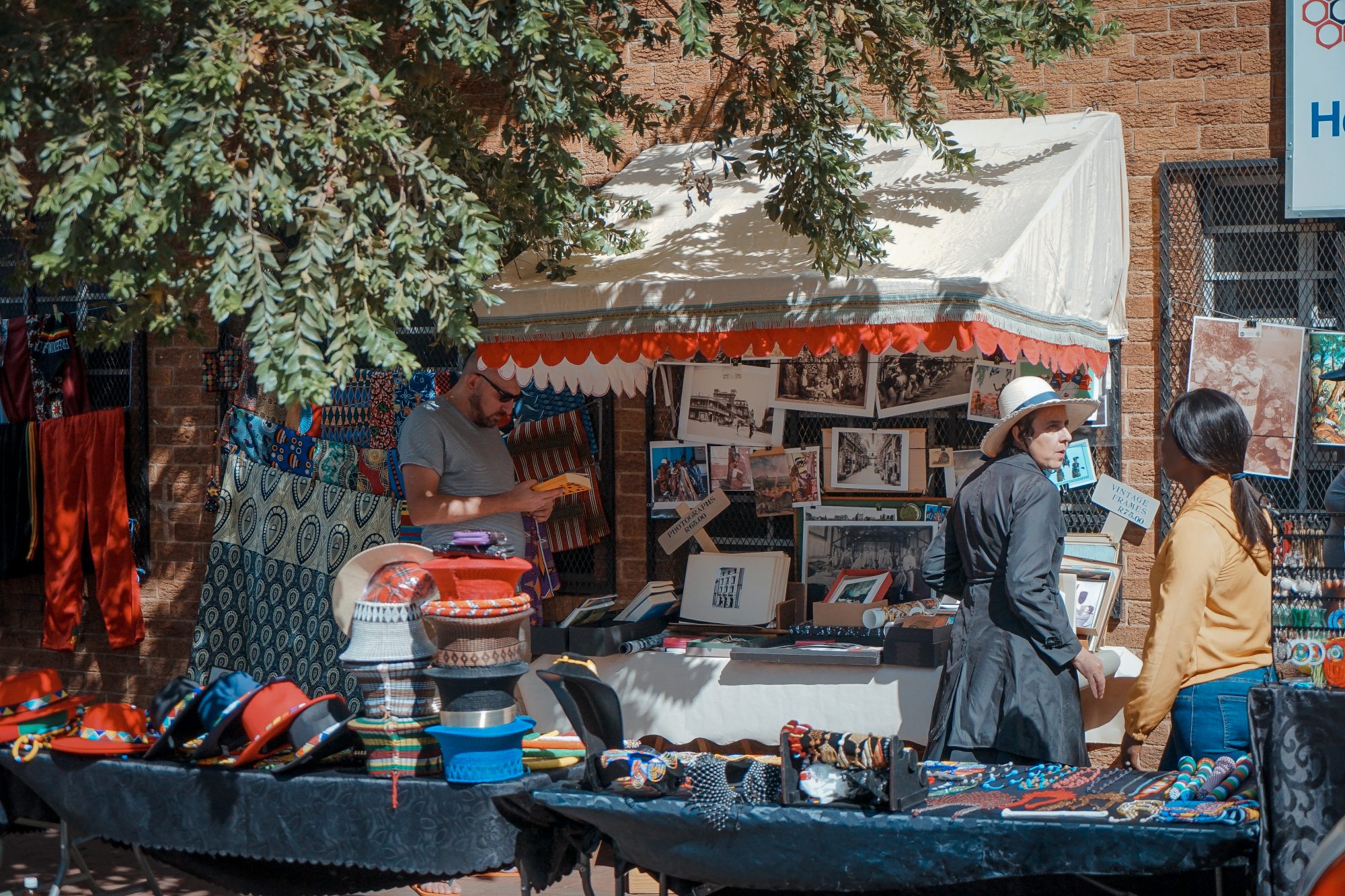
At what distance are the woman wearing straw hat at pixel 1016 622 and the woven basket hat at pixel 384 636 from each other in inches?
69.5

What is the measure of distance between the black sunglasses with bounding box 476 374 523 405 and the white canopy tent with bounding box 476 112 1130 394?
0.38 feet

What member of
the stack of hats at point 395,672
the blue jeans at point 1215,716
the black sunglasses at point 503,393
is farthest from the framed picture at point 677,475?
the blue jeans at point 1215,716

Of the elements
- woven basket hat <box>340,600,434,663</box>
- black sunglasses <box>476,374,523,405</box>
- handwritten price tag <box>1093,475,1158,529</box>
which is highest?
black sunglasses <box>476,374,523,405</box>

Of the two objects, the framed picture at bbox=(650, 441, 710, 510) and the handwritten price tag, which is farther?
the framed picture at bbox=(650, 441, 710, 510)

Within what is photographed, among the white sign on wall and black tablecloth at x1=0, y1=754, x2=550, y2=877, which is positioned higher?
the white sign on wall

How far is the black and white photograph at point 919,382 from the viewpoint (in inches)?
250

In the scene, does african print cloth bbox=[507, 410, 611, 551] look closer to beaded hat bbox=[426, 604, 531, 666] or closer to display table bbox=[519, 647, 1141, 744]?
display table bbox=[519, 647, 1141, 744]

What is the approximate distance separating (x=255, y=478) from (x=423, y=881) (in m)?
4.00

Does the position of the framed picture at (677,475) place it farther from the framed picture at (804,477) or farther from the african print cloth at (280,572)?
the african print cloth at (280,572)

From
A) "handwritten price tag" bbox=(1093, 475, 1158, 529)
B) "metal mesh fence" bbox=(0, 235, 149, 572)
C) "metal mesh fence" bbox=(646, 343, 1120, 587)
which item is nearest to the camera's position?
"handwritten price tag" bbox=(1093, 475, 1158, 529)

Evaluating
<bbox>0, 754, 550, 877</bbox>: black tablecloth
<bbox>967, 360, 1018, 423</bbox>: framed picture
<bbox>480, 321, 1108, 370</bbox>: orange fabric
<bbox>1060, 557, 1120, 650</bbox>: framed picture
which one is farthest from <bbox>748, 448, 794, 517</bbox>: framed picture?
<bbox>0, 754, 550, 877</bbox>: black tablecloth

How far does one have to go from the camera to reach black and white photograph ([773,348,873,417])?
650 cm

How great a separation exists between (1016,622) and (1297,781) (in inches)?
59.2

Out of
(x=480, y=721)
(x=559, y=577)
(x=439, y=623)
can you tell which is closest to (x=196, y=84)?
(x=439, y=623)
